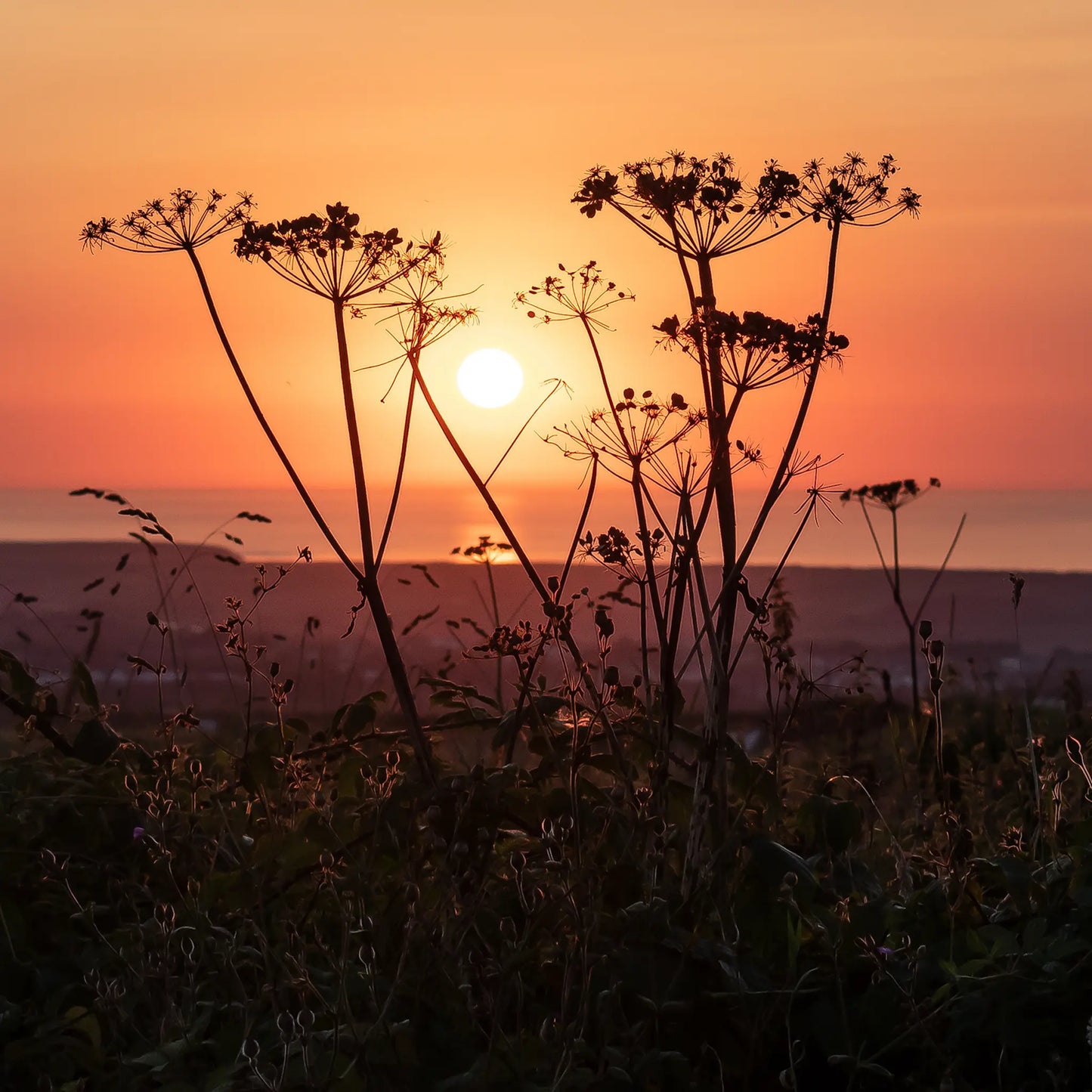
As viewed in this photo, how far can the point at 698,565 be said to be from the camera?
11.4ft

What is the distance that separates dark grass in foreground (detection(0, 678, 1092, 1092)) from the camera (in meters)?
2.92

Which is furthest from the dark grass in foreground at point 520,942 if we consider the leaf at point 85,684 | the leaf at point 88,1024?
the leaf at point 85,684

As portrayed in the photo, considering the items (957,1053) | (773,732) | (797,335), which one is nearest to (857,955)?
(957,1053)

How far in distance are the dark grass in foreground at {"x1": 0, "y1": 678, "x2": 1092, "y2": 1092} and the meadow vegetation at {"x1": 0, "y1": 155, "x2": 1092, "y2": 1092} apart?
1 centimetres

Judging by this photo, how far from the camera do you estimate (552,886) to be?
9.42ft

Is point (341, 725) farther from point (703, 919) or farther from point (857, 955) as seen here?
point (857, 955)

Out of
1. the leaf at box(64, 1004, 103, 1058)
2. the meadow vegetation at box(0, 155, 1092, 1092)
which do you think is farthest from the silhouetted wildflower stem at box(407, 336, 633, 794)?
the leaf at box(64, 1004, 103, 1058)

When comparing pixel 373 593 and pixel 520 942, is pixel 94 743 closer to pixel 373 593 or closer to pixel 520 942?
pixel 373 593

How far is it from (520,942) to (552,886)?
0.49 ft

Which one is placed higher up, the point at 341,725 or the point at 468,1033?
the point at 341,725

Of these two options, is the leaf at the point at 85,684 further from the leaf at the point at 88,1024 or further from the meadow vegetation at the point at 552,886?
the leaf at the point at 88,1024

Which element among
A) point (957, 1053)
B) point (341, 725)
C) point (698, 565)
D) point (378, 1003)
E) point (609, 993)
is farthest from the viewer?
point (341, 725)

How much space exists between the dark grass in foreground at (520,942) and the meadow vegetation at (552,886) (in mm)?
12

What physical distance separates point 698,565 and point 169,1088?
1693 millimetres
